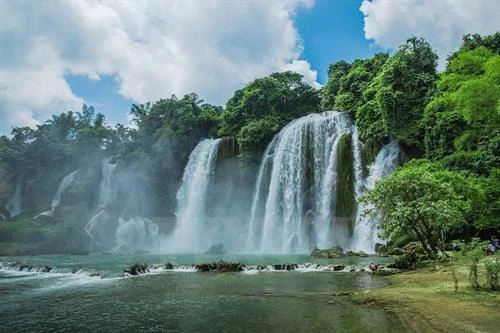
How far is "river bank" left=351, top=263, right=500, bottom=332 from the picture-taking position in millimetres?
7595

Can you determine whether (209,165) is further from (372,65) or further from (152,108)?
(372,65)

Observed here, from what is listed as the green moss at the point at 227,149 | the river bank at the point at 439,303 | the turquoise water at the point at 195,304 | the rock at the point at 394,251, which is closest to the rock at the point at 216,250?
the green moss at the point at 227,149

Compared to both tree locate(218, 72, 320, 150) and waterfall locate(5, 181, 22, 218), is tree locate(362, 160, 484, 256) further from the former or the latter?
waterfall locate(5, 181, 22, 218)

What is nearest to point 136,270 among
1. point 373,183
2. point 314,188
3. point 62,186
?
point 314,188

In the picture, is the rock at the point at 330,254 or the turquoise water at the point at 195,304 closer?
the turquoise water at the point at 195,304

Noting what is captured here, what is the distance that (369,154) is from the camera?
3334 centimetres

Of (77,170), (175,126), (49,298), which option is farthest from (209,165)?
(49,298)

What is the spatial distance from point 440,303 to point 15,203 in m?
56.5

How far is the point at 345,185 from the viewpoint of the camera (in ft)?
109

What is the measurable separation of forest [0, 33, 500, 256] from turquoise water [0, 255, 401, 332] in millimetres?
5890

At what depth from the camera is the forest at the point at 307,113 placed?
17781mm

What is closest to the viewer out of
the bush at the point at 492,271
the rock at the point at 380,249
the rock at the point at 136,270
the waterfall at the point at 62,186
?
the bush at the point at 492,271

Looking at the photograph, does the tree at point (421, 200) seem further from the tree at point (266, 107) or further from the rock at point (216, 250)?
the tree at point (266, 107)

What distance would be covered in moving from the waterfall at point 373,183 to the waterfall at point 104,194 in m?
29.4
